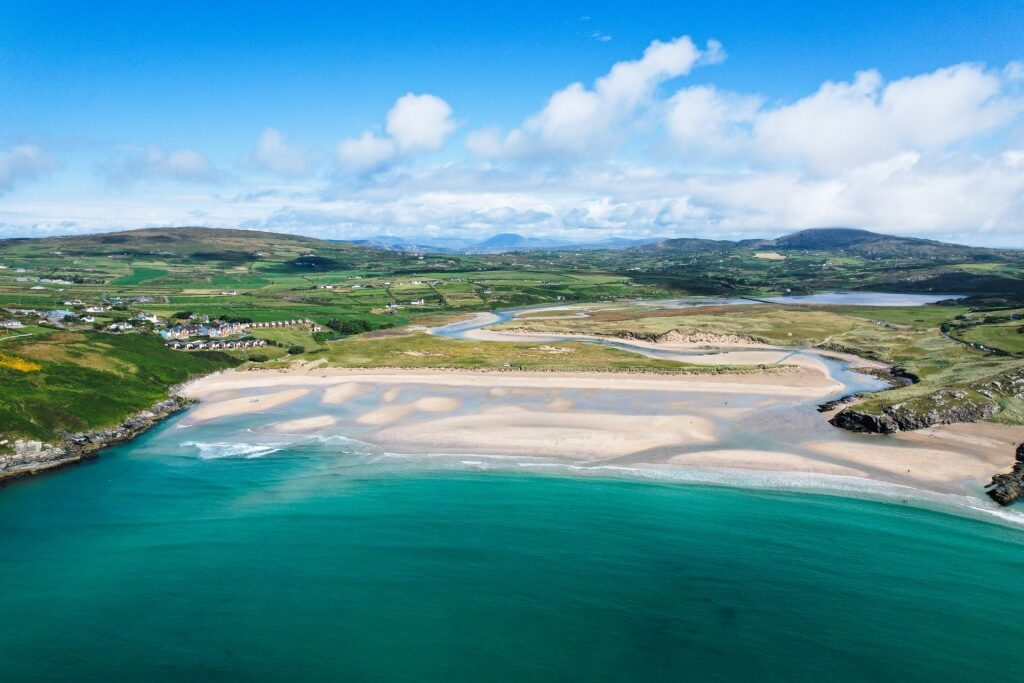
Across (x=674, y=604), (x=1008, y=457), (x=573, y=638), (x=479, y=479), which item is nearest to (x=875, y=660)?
(x=674, y=604)

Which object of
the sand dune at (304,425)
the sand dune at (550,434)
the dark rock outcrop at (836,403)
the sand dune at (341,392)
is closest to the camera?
the sand dune at (550,434)

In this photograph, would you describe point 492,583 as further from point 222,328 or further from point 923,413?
point 222,328

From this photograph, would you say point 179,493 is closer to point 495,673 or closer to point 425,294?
point 495,673

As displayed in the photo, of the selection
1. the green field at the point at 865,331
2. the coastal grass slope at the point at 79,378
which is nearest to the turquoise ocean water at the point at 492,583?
the coastal grass slope at the point at 79,378

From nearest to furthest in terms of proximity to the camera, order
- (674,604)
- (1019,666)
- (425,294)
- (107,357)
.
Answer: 1. (1019,666)
2. (674,604)
3. (107,357)
4. (425,294)

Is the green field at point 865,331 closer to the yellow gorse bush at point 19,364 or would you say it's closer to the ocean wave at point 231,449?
the ocean wave at point 231,449


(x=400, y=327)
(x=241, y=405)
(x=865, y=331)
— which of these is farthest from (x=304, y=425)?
(x=865, y=331)
